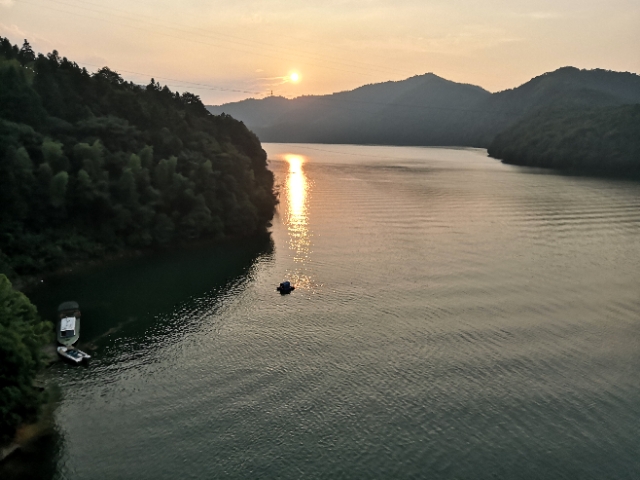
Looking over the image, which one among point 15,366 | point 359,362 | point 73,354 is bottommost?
point 359,362

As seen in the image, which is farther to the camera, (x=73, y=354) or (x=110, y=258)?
(x=110, y=258)

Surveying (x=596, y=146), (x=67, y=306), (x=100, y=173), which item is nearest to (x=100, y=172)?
(x=100, y=173)

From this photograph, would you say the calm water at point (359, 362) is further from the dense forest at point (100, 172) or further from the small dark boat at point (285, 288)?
the dense forest at point (100, 172)

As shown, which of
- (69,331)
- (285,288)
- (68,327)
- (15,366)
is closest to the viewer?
(15,366)

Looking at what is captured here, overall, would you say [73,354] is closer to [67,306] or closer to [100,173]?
[67,306]

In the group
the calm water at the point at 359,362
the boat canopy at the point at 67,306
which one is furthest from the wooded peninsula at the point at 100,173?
the boat canopy at the point at 67,306

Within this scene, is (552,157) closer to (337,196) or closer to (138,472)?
(337,196)

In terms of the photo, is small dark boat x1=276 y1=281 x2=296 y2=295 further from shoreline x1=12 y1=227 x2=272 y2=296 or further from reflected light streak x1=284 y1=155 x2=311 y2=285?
shoreline x1=12 y1=227 x2=272 y2=296

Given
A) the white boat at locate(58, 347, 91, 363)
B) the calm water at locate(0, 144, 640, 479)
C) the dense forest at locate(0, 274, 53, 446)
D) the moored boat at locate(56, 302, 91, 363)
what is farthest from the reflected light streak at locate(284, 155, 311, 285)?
the dense forest at locate(0, 274, 53, 446)
